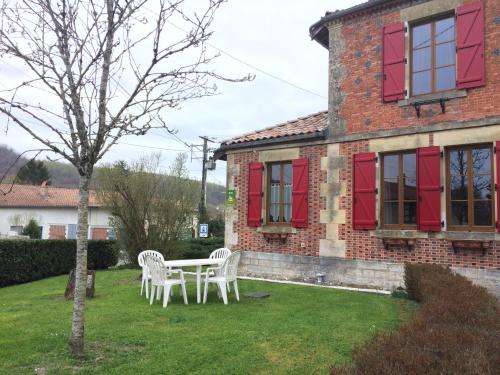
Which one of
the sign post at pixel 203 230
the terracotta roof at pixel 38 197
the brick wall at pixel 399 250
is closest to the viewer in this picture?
the brick wall at pixel 399 250

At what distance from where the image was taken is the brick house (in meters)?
8.00

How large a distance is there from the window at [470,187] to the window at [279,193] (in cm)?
359

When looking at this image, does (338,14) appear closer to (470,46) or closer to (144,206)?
(470,46)

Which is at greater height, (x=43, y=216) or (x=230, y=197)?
(x=230, y=197)

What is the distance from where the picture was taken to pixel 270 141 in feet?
35.0

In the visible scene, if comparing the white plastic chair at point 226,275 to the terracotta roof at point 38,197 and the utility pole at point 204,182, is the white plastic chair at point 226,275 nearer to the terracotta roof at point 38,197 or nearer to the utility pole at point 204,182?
the utility pole at point 204,182

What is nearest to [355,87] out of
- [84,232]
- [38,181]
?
[84,232]

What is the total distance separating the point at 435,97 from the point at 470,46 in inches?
41.4

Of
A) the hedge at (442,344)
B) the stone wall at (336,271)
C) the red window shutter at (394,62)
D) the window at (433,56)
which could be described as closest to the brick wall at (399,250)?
the stone wall at (336,271)

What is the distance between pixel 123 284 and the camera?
992 cm

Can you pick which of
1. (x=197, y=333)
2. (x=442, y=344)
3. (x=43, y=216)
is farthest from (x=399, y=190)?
(x=43, y=216)

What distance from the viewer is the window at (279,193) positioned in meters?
10.5

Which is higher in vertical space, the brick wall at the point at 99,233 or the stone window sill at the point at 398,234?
the stone window sill at the point at 398,234

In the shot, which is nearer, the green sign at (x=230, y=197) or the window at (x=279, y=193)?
the window at (x=279, y=193)
